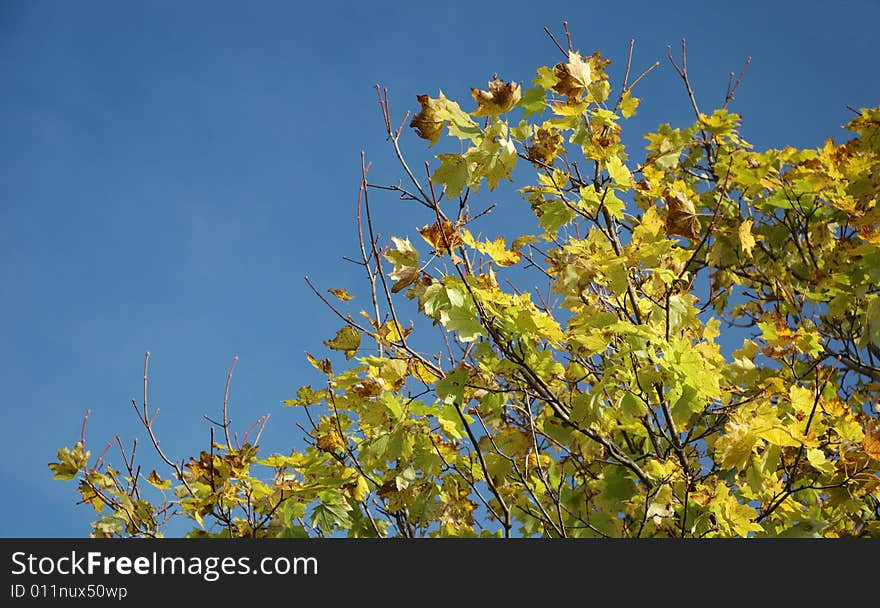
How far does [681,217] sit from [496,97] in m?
0.77

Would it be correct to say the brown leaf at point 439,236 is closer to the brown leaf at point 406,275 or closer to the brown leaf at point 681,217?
the brown leaf at point 406,275

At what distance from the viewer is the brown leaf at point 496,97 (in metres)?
2.38

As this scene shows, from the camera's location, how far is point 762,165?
4.75 metres

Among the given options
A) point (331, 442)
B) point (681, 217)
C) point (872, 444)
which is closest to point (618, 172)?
point (681, 217)

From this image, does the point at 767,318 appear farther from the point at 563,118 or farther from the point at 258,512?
the point at 258,512

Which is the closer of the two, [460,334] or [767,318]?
[460,334]

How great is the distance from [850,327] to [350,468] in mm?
2920

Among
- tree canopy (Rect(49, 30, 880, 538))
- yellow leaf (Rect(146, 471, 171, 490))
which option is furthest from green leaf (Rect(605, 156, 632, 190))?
yellow leaf (Rect(146, 471, 171, 490))

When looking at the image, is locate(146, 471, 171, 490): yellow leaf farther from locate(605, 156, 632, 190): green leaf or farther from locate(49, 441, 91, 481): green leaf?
locate(605, 156, 632, 190): green leaf

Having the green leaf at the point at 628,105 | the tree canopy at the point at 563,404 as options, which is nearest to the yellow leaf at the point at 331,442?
the tree canopy at the point at 563,404
